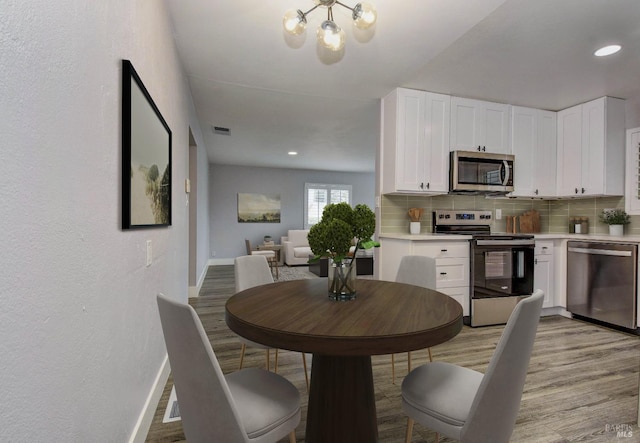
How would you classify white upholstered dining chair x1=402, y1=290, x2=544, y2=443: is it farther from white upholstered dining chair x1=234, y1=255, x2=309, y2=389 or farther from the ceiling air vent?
the ceiling air vent

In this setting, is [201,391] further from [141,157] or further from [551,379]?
[551,379]

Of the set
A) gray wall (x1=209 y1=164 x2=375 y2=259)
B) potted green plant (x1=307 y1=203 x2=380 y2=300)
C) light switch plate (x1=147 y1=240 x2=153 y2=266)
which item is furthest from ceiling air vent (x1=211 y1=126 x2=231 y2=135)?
potted green plant (x1=307 y1=203 x2=380 y2=300)

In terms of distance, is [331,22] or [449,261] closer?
[331,22]

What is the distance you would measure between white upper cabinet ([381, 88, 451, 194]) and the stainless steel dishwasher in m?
1.65

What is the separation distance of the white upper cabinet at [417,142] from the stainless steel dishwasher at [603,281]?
1.65 m

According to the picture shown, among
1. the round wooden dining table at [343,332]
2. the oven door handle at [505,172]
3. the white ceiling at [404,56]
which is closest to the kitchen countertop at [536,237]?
the oven door handle at [505,172]

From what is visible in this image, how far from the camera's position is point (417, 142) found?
11.5 feet

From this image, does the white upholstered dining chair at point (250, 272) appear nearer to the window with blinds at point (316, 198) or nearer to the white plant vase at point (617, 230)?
the white plant vase at point (617, 230)

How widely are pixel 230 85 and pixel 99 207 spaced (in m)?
2.66

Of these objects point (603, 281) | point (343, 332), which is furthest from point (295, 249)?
point (343, 332)

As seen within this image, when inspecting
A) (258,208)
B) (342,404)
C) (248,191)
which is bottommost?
(342,404)

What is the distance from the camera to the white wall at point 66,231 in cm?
62

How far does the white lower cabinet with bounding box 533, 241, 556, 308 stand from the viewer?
365 centimetres

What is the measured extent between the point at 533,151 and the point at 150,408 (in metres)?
4.60
